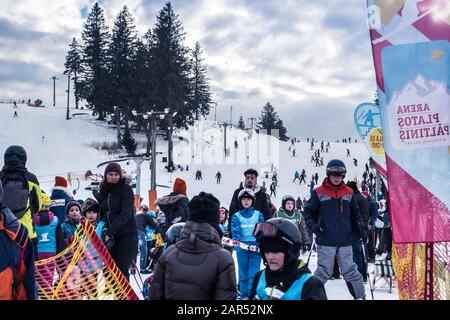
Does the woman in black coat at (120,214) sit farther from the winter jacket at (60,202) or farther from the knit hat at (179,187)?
the winter jacket at (60,202)

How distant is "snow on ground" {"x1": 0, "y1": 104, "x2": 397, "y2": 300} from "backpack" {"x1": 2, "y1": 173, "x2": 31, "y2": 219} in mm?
23510

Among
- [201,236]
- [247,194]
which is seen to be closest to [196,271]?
[201,236]

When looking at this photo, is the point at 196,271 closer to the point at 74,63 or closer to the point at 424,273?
the point at 424,273

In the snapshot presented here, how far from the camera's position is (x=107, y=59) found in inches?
2163

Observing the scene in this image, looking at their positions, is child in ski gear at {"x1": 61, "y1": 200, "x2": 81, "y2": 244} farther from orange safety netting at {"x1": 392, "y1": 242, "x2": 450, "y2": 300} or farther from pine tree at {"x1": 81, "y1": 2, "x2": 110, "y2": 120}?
pine tree at {"x1": 81, "y1": 2, "x2": 110, "y2": 120}

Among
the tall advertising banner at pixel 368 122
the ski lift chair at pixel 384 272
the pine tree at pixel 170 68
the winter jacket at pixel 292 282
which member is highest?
the pine tree at pixel 170 68

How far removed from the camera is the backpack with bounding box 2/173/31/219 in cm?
446

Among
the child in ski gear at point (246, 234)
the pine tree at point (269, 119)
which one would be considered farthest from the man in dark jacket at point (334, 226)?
the pine tree at point (269, 119)

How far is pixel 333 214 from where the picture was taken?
522 centimetres

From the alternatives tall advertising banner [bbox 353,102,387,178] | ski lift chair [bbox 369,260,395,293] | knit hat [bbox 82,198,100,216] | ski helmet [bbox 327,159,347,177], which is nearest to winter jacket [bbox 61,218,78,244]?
knit hat [bbox 82,198,100,216]

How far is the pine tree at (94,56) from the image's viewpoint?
54.8m
